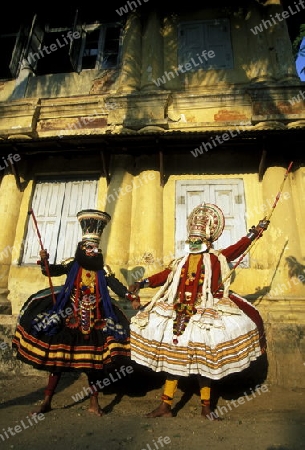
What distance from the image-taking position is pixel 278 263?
619cm

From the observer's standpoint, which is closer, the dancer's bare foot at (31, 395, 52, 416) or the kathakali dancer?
the kathakali dancer

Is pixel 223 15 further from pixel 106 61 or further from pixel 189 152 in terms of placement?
pixel 189 152

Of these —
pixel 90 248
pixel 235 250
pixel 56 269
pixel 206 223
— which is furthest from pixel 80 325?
pixel 235 250

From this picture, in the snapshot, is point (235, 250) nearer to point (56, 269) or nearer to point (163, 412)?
point (163, 412)

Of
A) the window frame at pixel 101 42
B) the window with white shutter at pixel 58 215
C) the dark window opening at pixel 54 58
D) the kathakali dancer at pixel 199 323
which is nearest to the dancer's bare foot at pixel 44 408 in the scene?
the kathakali dancer at pixel 199 323

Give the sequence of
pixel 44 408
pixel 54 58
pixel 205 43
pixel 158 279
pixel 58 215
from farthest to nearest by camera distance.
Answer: pixel 54 58
pixel 205 43
pixel 58 215
pixel 158 279
pixel 44 408

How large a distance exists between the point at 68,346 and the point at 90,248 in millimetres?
1154

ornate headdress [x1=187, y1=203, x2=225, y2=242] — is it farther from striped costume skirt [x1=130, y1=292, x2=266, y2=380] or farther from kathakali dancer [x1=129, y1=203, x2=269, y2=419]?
striped costume skirt [x1=130, y1=292, x2=266, y2=380]

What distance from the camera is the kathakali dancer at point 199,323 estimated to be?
3572 millimetres

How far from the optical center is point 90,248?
169 inches

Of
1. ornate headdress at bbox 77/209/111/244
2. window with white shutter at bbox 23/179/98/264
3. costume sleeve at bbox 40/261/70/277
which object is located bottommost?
costume sleeve at bbox 40/261/70/277

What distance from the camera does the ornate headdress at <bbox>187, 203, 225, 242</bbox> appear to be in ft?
14.2

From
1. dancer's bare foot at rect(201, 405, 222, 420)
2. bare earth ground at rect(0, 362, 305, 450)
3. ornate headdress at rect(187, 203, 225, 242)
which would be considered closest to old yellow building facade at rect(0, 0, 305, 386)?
bare earth ground at rect(0, 362, 305, 450)

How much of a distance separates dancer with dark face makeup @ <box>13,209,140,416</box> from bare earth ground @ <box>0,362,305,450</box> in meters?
0.36
